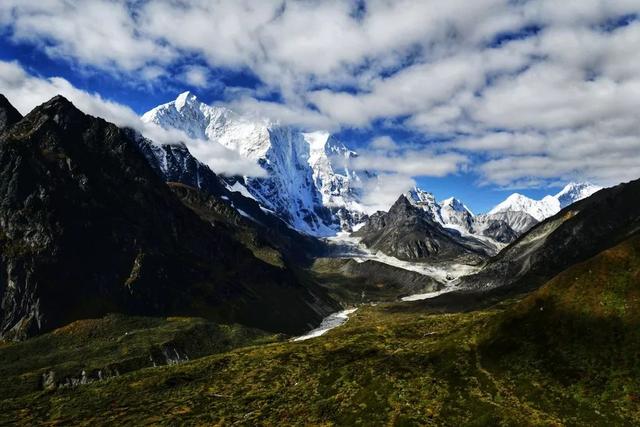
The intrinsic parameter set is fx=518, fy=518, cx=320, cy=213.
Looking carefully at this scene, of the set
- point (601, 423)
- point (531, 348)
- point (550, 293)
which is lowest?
point (601, 423)

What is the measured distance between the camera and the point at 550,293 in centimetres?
10325

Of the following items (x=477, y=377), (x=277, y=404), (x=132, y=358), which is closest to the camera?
(x=477, y=377)

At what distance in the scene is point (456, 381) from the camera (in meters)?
92.5

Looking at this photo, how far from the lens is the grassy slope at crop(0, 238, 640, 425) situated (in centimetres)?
7794

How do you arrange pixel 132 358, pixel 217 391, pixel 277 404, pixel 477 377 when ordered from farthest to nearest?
1. pixel 132 358
2. pixel 217 391
3. pixel 277 404
4. pixel 477 377

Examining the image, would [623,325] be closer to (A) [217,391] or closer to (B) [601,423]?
(B) [601,423]

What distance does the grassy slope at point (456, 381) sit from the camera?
7794 cm

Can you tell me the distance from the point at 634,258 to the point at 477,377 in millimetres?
36907

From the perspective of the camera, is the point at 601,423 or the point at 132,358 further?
the point at 132,358

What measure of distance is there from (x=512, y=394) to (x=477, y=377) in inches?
382

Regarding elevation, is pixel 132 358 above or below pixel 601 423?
above

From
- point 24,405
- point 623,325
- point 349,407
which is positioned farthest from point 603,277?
point 24,405

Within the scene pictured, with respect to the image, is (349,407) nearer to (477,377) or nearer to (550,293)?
(477,377)

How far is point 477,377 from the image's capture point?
91688 millimetres
